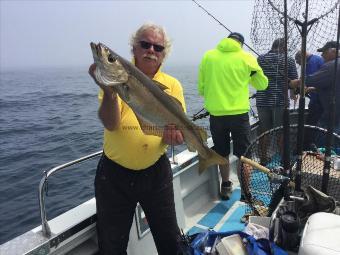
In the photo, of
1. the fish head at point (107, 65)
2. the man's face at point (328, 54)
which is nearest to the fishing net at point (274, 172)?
the fish head at point (107, 65)

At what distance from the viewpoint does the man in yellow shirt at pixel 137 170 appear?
2.94 m

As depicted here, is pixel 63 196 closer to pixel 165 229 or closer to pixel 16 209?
pixel 16 209

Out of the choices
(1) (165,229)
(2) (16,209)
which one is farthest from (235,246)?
(2) (16,209)

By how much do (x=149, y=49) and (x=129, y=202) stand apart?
4.24ft

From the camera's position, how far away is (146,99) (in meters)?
2.59

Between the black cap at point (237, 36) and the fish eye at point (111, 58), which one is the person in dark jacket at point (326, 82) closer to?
the black cap at point (237, 36)

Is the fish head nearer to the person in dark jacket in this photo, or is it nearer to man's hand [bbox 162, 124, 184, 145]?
man's hand [bbox 162, 124, 184, 145]

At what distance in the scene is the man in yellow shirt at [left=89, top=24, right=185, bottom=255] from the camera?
2.94m

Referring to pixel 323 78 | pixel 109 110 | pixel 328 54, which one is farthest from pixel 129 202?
pixel 328 54

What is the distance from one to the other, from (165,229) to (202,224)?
171 centimetres

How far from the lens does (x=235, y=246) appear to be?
2.89 metres

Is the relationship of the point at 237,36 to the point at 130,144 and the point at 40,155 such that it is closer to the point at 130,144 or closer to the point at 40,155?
the point at 130,144

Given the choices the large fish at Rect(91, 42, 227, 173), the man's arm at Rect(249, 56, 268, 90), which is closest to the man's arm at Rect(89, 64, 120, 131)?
the large fish at Rect(91, 42, 227, 173)

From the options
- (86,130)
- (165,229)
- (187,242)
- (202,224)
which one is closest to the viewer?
(187,242)
